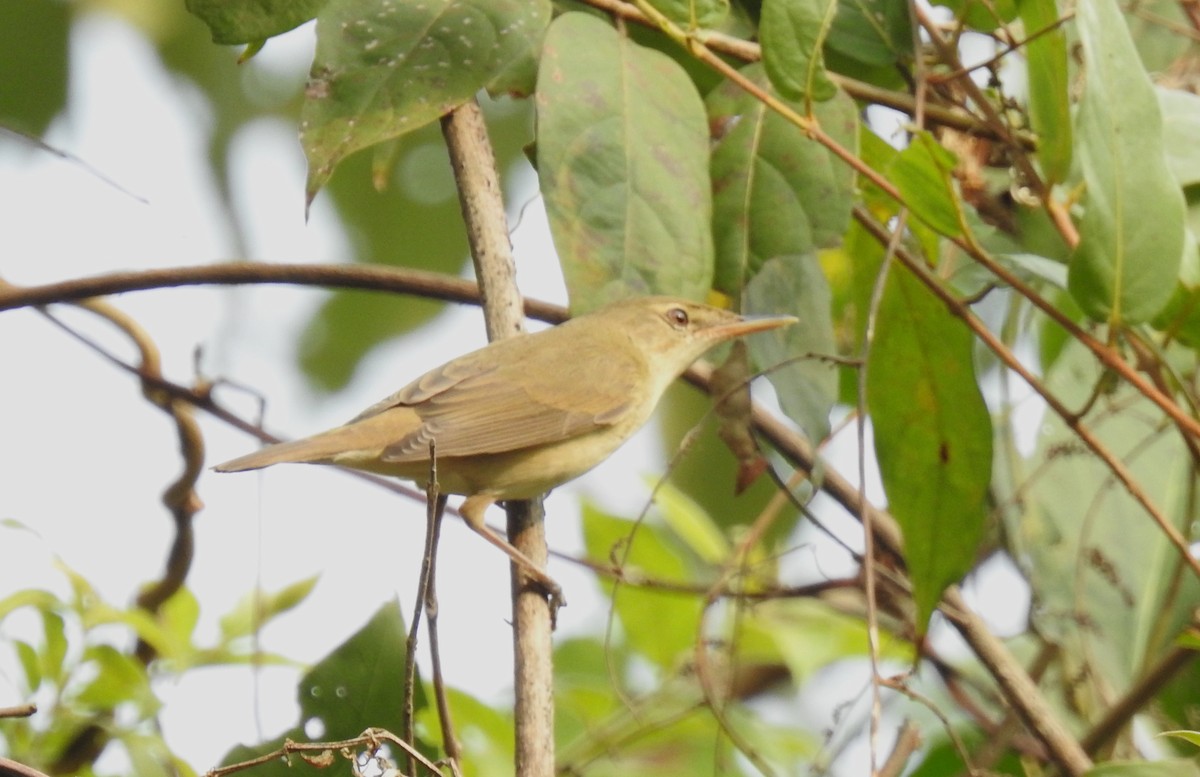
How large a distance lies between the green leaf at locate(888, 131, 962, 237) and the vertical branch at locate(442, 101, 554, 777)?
0.81 m

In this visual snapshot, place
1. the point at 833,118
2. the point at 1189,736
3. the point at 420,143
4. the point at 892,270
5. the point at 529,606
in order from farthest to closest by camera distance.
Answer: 1. the point at 420,143
2. the point at 892,270
3. the point at 833,118
4. the point at 529,606
5. the point at 1189,736

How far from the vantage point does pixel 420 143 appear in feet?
→ 15.5

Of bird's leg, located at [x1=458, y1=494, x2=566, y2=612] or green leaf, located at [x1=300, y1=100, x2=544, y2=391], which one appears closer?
bird's leg, located at [x1=458, y1=494, x2=566, y2=612]

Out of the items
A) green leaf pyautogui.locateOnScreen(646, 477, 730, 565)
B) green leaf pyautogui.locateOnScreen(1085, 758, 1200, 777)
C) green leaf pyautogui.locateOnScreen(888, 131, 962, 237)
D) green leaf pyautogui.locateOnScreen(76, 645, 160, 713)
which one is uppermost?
green leaf pyautogui.locateOnScreen(646, 477, 730, 565)

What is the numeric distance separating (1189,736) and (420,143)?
355 cm

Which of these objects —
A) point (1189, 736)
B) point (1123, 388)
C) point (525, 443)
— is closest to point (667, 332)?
point (525, 443)

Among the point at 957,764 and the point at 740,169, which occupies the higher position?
the point at 740,169

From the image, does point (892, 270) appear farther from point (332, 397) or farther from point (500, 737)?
point (332, 397)

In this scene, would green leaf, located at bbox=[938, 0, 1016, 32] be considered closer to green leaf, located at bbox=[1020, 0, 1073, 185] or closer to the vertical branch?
green leaf, located at bbox=[1020, 0, 1073, 185]

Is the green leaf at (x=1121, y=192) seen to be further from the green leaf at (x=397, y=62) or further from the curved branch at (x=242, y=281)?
the curved branch at (x=242, y=281)

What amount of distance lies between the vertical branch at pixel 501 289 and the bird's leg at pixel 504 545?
0.03 m

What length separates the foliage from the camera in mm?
2527

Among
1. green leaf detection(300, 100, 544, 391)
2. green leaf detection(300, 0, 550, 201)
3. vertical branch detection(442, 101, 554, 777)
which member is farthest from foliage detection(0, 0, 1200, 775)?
green leaf detection(300, 100, 544, 391)

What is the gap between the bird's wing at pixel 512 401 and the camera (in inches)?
136
